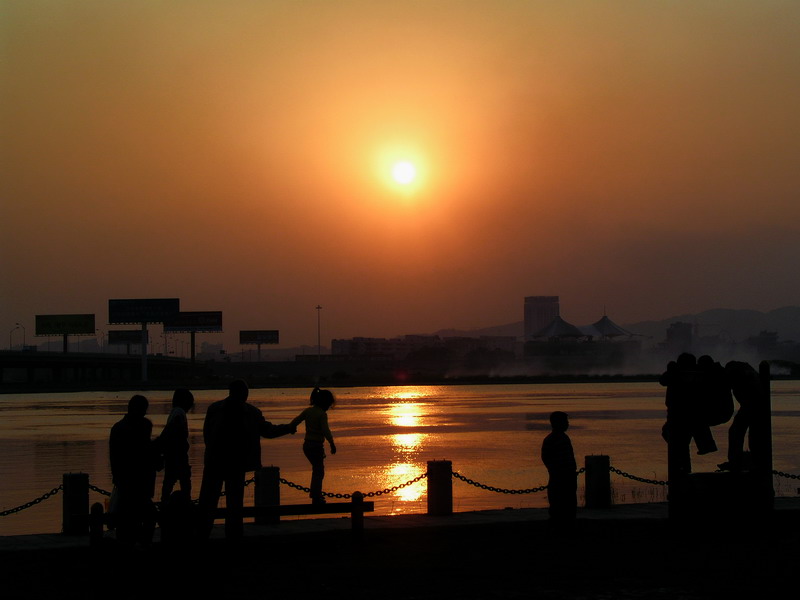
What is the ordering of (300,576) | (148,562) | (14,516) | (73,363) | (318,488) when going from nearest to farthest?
(300,576)
(148,562)
(318,488)
(14,516)
(73,363)

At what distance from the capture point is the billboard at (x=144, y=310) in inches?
6905

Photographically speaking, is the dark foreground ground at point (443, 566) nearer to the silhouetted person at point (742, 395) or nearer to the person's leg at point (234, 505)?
the person's leg at point (234, 505)

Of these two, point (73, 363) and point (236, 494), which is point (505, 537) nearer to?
point (236, 494)

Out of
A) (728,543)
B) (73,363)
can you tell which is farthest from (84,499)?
(73,363)

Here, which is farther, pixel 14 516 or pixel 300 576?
pixel 14 516

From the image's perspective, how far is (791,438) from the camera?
149 ft

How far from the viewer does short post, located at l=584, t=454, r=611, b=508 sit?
61.9 ft

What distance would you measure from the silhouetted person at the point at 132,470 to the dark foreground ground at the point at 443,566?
444mm

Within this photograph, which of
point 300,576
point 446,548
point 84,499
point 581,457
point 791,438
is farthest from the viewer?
point 791,438

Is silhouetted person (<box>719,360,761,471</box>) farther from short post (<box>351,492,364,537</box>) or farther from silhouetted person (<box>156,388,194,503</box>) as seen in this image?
silhouetted person (<box>156,388,194,503</box>)

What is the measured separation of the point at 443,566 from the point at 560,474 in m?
3.06

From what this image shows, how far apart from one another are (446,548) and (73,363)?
18586 centimetres

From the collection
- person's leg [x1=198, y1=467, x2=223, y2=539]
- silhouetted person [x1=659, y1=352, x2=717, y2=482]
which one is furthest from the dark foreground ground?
silhouetted person [x1=659, y1=352, x2=717, y2=482]

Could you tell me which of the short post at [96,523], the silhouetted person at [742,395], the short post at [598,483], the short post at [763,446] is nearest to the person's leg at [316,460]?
the short post at [598,483]
